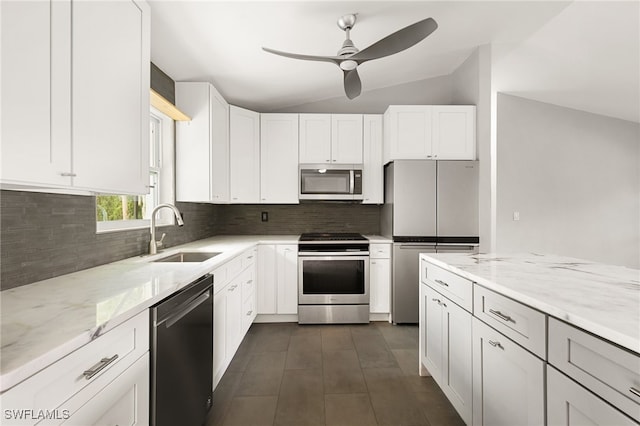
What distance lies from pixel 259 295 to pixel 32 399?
2700mm

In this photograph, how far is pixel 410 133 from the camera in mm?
3342

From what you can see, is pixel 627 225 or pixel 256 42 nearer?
pixel 256 42

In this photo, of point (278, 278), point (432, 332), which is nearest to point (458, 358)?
point (432, 332)

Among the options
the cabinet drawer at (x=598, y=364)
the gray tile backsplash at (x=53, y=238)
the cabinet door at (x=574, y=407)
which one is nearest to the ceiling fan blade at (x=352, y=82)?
the gray tile backsplash at (x=53, y=238)

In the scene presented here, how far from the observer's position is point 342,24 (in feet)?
7.57

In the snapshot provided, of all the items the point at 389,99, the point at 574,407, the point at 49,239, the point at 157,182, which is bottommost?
the point at 574,407

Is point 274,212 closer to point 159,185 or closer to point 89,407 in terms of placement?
point 159,185

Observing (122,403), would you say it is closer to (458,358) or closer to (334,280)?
(458,358)

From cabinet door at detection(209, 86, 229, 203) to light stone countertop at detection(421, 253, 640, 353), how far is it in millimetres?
2158

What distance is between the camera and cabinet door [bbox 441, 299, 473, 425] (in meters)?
1.52

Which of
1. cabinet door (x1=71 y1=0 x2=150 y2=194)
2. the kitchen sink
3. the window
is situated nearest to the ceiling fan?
cabinet door (x1=71 y1=0 x2=150 y2=194)

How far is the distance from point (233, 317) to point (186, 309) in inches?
39.1

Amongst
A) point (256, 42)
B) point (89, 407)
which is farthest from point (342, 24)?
point (89, 407)

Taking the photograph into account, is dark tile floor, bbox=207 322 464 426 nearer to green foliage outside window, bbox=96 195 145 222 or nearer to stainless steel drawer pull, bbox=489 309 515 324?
stainless steel drawer pull, bbox=489 309 515 324
